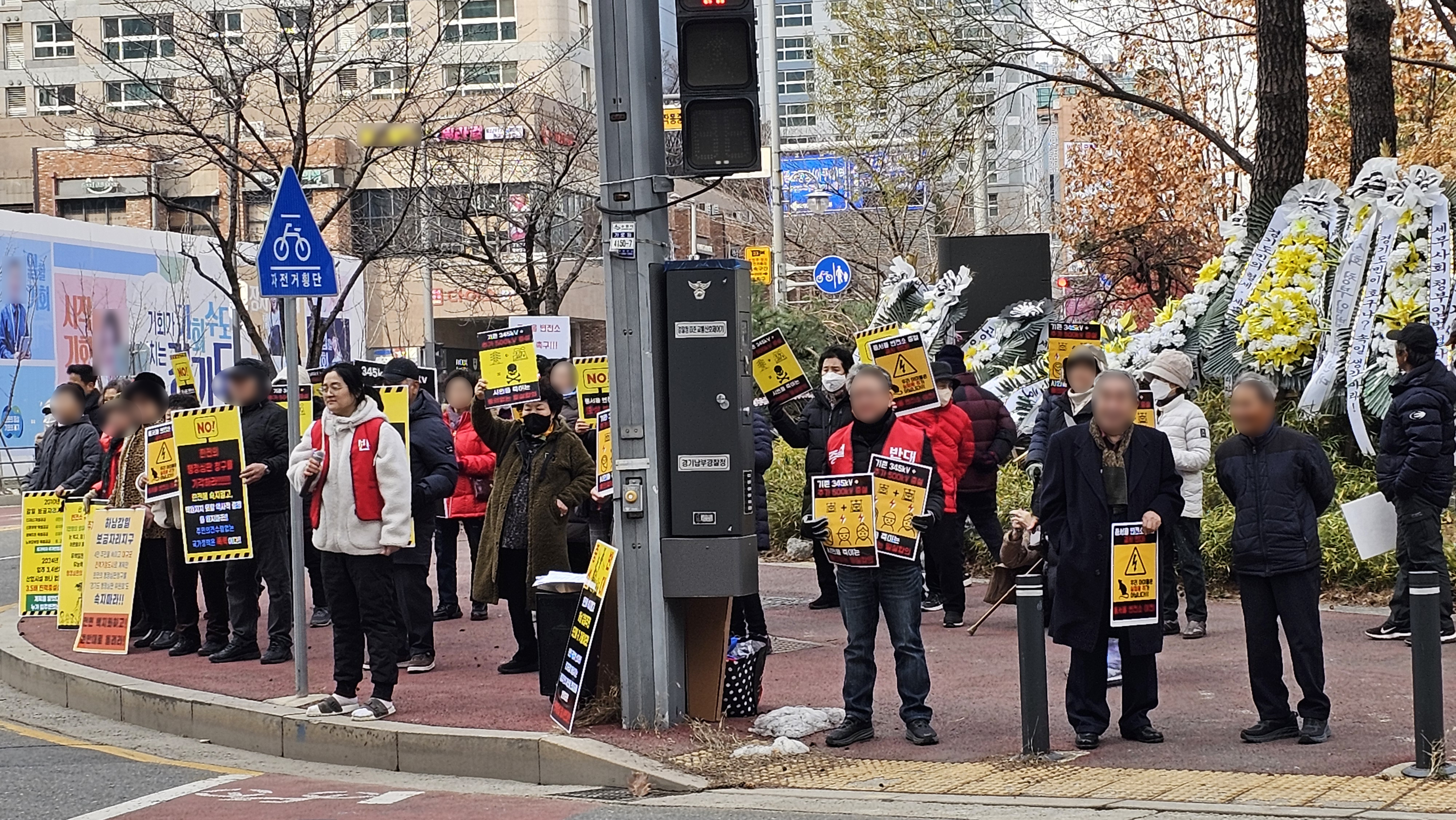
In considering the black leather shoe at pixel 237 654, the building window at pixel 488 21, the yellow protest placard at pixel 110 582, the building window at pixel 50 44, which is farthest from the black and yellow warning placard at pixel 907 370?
the building window at pixel 50 44

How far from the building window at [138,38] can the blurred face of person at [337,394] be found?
10324mm

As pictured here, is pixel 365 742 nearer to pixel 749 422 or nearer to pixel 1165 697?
pixel 749 422

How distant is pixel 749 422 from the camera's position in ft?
27.2

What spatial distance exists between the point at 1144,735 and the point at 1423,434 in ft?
9.37

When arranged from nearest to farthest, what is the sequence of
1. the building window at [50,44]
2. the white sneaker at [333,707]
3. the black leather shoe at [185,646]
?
1. the white sneaker at [333,707]
2. the black leather shoe at [185,646]
3. the building window at [50,44]

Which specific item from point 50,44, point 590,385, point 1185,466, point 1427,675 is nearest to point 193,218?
point 50,44

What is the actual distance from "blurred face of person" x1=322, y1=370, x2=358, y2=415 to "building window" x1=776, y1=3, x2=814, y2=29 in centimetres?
9315

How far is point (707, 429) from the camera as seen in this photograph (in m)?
8.09

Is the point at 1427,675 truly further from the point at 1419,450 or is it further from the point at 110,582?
the point at 110,582

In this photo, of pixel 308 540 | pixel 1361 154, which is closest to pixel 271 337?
pixel 308 540

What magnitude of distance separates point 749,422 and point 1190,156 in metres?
30.5

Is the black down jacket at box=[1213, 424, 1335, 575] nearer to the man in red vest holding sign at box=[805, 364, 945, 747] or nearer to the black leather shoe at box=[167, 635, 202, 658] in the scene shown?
the man in red vest holding sign at box=[805, 364, 945, 747]

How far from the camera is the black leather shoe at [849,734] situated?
26.3ft

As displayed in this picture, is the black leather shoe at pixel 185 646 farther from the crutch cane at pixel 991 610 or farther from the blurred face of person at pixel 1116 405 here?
the blurred face of person at pixel 1116 405
